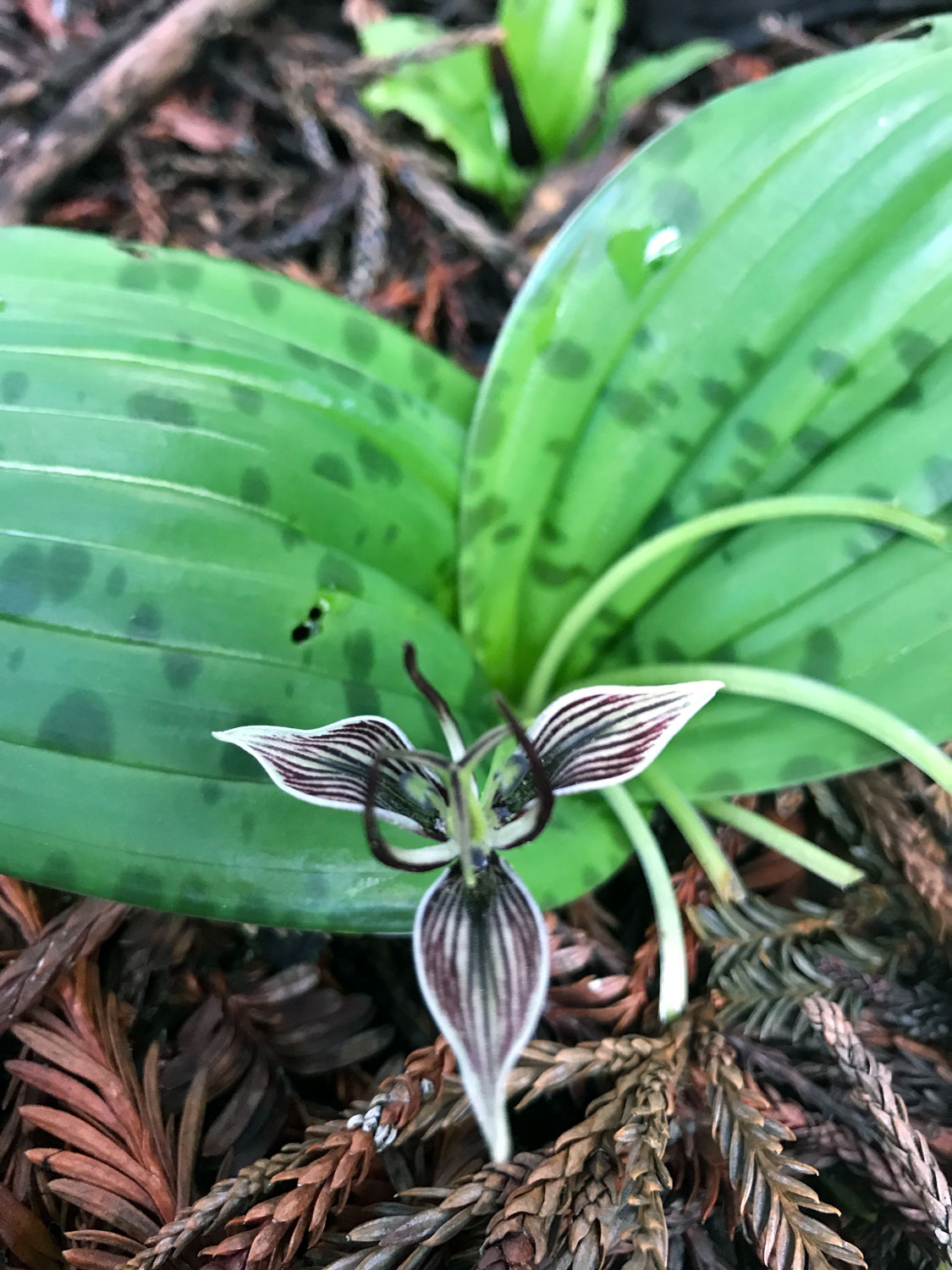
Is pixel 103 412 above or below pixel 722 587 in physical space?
above

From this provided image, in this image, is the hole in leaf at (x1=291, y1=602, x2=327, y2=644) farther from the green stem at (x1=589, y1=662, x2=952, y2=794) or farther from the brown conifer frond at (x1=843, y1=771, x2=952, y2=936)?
the brown conifer frond at (x1=843, y1=771, x2=952, y2=936)

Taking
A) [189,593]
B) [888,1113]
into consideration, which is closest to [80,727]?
[189,593]

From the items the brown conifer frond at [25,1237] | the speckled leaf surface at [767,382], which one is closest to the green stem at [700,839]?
the speckled leaf surface at [767,382]

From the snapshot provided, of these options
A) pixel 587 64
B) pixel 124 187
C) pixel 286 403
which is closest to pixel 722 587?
pixel 286 403

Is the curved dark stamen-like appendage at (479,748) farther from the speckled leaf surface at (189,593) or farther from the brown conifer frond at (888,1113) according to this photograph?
the brown conifer frond at (888,1113)

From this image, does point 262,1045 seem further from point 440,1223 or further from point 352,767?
point 352,767

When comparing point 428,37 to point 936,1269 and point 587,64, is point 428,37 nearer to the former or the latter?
point 587,64
